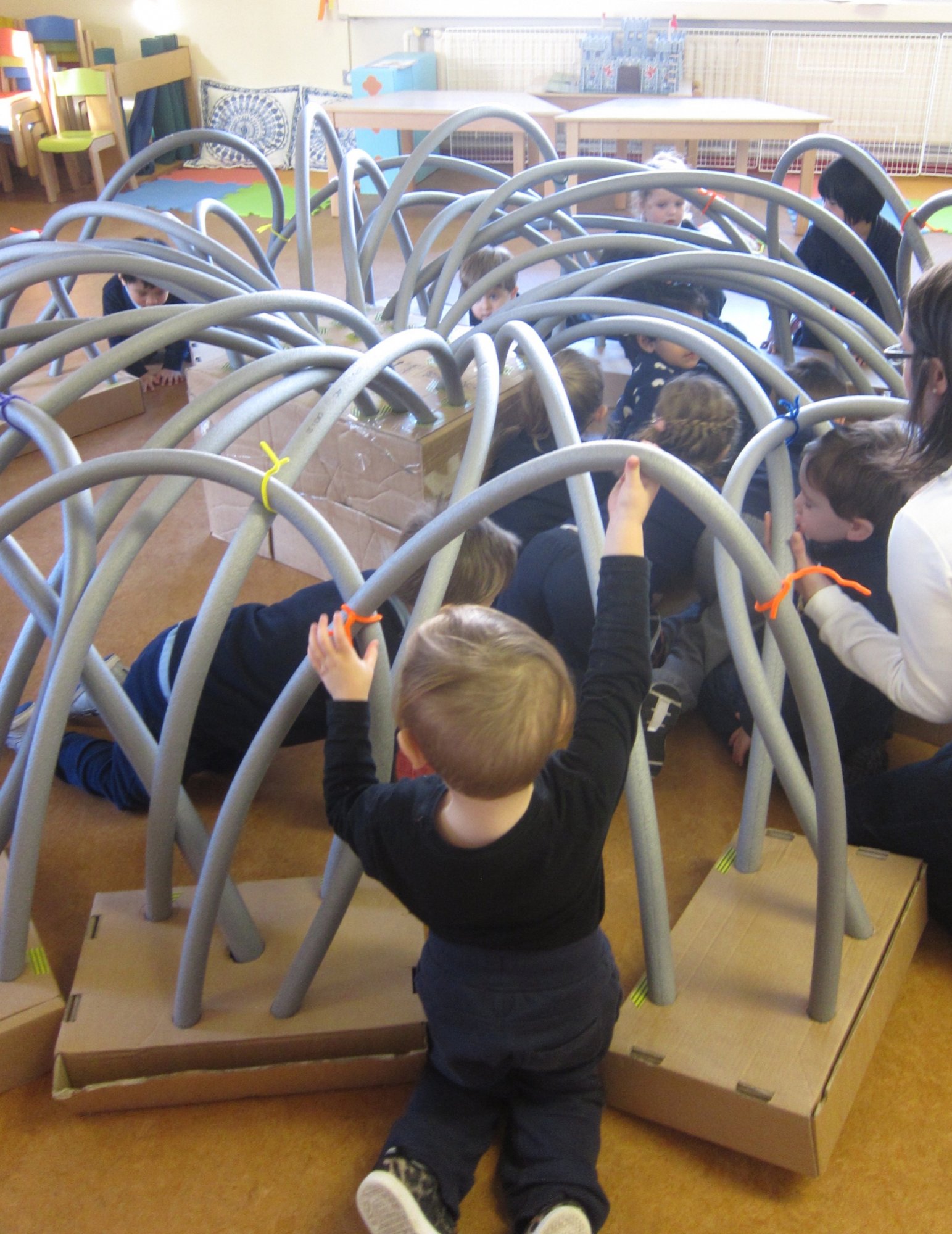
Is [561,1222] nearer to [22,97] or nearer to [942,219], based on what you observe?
[942,219]

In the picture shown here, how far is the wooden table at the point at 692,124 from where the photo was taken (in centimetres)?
465

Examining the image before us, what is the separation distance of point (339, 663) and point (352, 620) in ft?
0.19

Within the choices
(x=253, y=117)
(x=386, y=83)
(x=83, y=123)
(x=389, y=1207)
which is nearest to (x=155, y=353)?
(x=389, y=1207)

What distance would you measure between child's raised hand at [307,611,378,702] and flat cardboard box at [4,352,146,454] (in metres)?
2.15

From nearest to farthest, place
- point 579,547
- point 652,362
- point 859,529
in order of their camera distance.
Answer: point 859,529 < point 579,547 < point 652,362

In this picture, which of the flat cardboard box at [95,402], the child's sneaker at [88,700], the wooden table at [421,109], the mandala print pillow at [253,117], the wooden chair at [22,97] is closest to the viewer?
the child's sneaker at [88,700]

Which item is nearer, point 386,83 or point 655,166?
point 655,166

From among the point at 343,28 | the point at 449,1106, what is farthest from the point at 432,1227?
the point at 343,28

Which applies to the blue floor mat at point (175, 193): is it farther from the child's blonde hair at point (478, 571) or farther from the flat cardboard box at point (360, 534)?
the child's blonde hair at point (478, 571)

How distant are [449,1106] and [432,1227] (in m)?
0.13

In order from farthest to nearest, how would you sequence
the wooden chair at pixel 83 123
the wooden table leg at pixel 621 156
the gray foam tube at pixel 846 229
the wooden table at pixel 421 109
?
the wooden table leg at pixel 621 156
the wooden chair at pixel 83 123
the wooden table at pixel 421 109
the gray foam tube at pixel 846 229

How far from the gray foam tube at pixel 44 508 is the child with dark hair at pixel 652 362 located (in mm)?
1169

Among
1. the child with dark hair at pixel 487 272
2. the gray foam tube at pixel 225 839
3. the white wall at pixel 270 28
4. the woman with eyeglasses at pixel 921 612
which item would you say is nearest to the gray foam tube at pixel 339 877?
the gray foam tube at pixel 225 839

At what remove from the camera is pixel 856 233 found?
2727 millimetres
